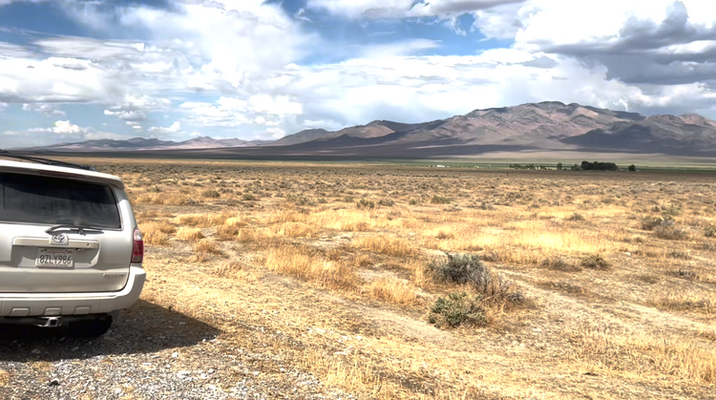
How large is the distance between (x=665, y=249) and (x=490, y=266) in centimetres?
672

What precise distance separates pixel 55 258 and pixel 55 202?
0.57 meters

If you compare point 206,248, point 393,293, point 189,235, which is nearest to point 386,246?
point 206,248

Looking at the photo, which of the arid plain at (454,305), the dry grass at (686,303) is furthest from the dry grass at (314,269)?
the dry grass at (686,303)

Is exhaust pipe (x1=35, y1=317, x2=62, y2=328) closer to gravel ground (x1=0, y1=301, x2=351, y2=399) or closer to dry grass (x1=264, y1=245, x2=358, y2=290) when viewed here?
gravel ground (x1=0, y1=301, x2=351, y2=399)

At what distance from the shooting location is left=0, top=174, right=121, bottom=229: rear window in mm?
5047

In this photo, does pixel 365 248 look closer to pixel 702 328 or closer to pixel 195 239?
pixel 195 239

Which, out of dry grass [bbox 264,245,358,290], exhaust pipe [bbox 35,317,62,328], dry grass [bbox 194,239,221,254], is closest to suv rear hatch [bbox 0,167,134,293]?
exhaust pipe [bbox 35,317,62,328]

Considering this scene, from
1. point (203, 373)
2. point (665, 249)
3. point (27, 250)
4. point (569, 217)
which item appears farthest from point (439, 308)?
point (569, 217)

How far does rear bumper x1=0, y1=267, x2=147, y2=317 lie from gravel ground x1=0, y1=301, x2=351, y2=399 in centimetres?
55

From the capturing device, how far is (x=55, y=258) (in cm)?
515

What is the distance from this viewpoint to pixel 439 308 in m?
8.63

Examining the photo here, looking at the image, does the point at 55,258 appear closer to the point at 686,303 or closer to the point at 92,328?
the point at 92,328

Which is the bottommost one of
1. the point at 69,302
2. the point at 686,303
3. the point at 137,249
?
the point at 686,303

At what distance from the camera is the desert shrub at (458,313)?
8281mm
